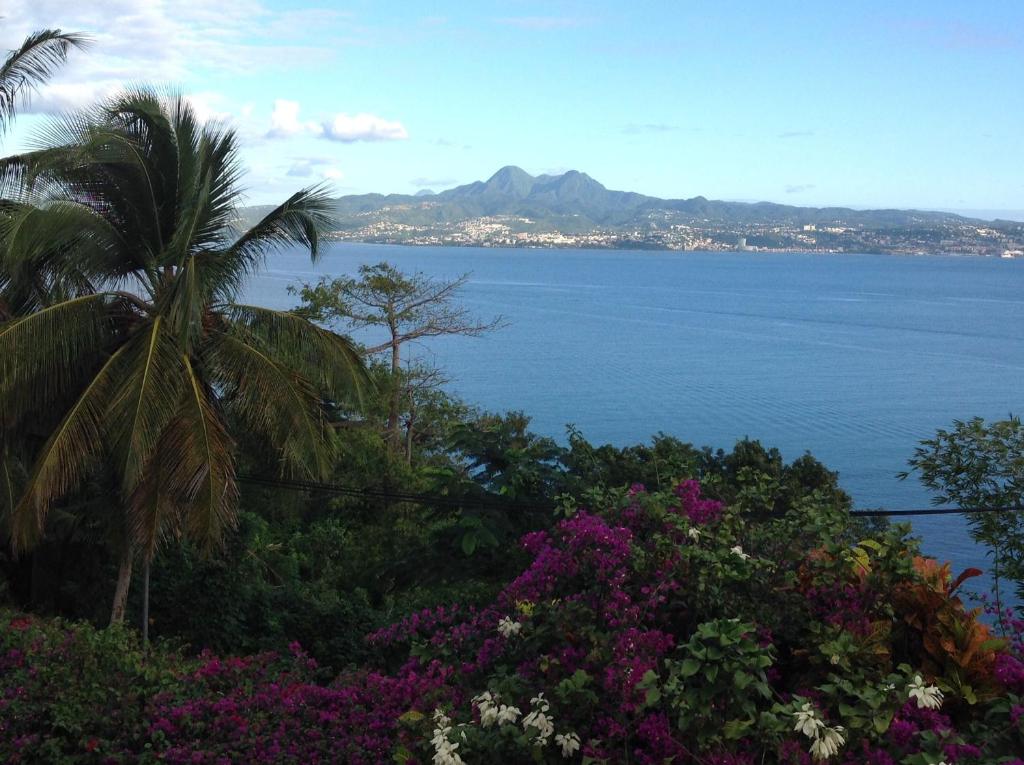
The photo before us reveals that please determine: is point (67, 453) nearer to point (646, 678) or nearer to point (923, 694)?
point (646, 678)

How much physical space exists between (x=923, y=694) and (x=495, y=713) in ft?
5.83

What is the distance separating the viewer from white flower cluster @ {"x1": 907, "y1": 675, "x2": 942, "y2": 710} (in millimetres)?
4137

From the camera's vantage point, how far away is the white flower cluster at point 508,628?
17.1 ft

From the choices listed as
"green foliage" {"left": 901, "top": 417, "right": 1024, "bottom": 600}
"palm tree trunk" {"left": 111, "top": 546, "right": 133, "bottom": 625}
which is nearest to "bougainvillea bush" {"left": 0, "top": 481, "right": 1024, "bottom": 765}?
"green foliage" {"left": 901, "top": 417, "right": 1024, "bottom": 600}

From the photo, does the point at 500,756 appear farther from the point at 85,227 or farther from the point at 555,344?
the point at 555,344

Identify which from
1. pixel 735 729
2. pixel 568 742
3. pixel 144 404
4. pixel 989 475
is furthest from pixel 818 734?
pixel 144 404

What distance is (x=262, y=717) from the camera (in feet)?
16.6

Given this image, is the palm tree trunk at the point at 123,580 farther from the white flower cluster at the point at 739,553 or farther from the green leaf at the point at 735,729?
the green leaf at the point at 735,729

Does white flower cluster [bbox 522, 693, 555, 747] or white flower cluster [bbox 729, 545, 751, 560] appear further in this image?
white flower cluster [bbox 729, 545, 751, 560]

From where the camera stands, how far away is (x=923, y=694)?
4164 mm

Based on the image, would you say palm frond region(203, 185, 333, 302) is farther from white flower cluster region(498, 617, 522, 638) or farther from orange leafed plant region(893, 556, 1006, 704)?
orange leafed plant region(893, 556, 1006, 704)

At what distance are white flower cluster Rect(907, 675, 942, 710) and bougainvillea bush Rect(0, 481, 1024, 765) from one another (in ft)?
0.04

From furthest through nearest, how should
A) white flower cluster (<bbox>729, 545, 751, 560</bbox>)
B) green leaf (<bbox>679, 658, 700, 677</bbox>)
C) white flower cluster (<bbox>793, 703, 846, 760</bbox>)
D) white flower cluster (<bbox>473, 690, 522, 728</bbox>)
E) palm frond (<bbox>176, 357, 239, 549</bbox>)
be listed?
palm frond (<bbox>176, 357, 239, 549</bbox>) < white flower cluster (<bbox>729, 545, 751, 560</bbox>) < white flower cluster (<bbox>473, 690, 522, 728</bbox>) < green leaf (<bbox>679, 658, 700, 677</bbox>) < white flower cluster (<bbox>793, 703, 846, 760</bbox>)

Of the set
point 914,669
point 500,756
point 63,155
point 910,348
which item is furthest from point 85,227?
point 910,348
